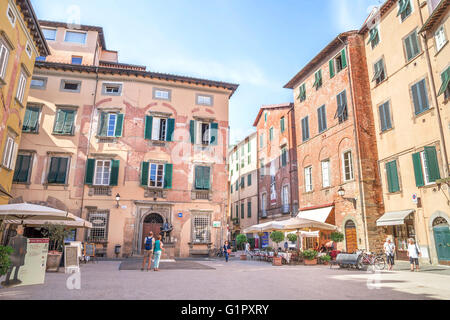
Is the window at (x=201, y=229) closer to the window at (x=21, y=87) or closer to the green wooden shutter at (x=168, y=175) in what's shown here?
the green wooden shutter at (x=168, y=175)

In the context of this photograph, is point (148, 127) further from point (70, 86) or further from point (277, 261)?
point (277, 261)

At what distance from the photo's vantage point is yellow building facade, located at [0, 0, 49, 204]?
43.8ft

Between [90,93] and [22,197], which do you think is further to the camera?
[90,93]

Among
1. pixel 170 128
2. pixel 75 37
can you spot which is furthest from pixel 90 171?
pixel 75 37

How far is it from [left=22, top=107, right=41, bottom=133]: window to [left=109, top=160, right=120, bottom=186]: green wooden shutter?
557 cm

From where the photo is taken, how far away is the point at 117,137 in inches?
864

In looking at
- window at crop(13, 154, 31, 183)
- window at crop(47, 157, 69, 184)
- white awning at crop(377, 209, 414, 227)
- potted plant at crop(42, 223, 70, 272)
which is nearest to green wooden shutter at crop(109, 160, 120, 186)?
window at crop(47, 157, 69, 184)

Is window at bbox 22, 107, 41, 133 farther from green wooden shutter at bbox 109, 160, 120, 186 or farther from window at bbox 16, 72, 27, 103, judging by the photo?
green wooden shutter at bbox 109, 160, 120, 186

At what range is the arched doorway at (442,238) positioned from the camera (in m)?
13.7

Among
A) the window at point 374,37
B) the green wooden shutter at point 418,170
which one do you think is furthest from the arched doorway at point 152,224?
the window at point 374,37
